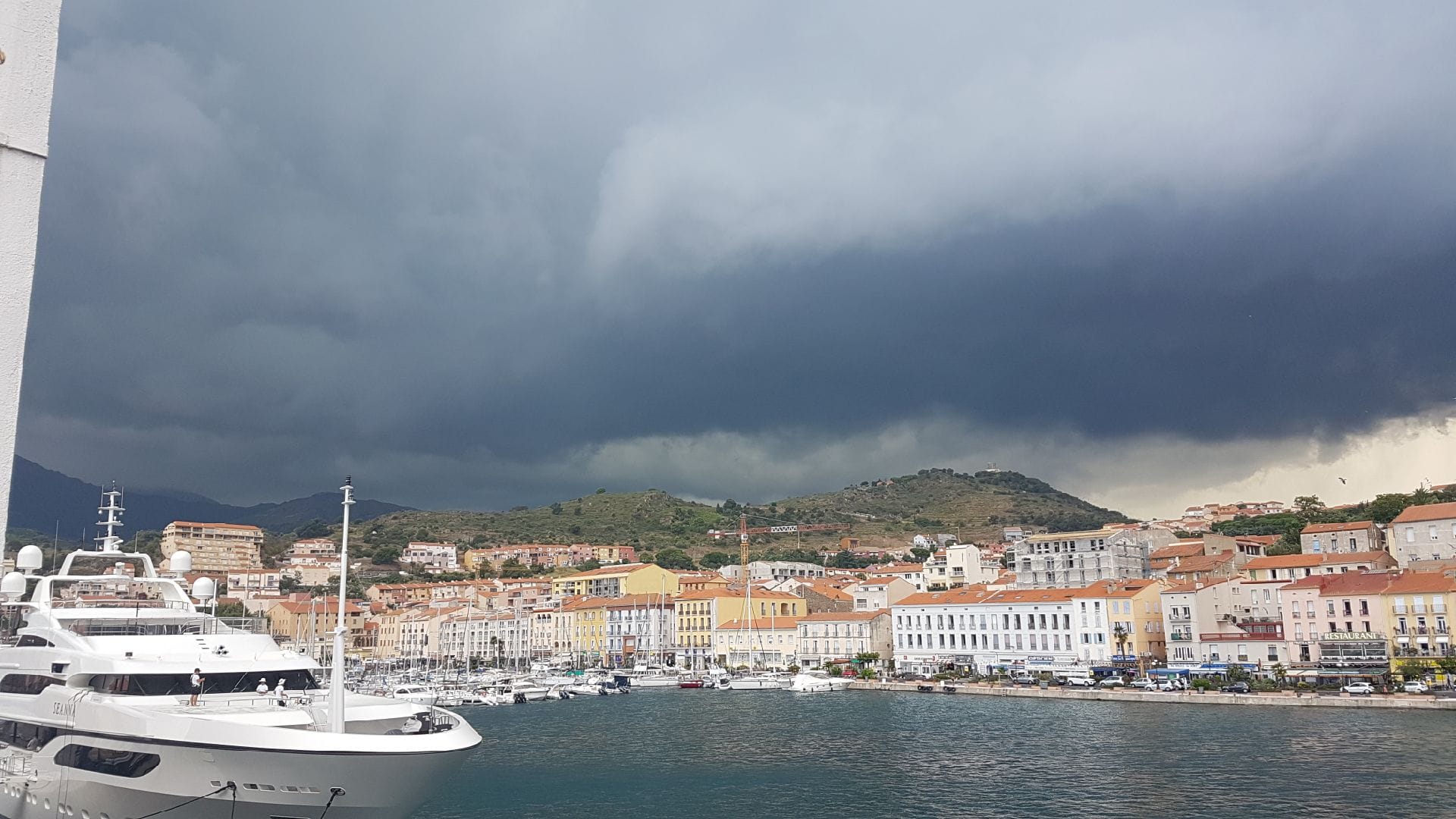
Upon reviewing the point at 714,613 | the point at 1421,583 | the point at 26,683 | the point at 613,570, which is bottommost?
the point at 714,613

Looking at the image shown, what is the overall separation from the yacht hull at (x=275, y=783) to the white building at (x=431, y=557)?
174 metres

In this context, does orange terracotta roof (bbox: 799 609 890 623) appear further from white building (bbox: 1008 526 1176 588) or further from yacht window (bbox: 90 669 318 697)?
yacht window (bbox: 90 669 318 697)

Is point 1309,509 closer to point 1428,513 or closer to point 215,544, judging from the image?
point 1428,513

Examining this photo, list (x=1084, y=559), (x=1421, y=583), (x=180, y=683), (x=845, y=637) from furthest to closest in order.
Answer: (x=845, y=637)
(x=1084, y=559)
(x=1421, y=583)
(x=180, y=683)

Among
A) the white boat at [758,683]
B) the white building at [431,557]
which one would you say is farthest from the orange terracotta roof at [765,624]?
the white building at [431,557]

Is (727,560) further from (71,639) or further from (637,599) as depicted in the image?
(71,639)

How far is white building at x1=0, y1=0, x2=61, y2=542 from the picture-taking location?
19.5ft

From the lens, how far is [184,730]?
2005 cm

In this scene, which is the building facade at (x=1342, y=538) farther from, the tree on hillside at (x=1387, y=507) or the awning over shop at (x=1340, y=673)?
the awning over shop at (x=1340, y=673)

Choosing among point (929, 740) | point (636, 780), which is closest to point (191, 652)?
point (636, 780)

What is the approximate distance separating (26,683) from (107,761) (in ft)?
18.3

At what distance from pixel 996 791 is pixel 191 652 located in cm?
2656

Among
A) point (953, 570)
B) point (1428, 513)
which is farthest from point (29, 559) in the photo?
point (953, 570)

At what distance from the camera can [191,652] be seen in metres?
24.3
